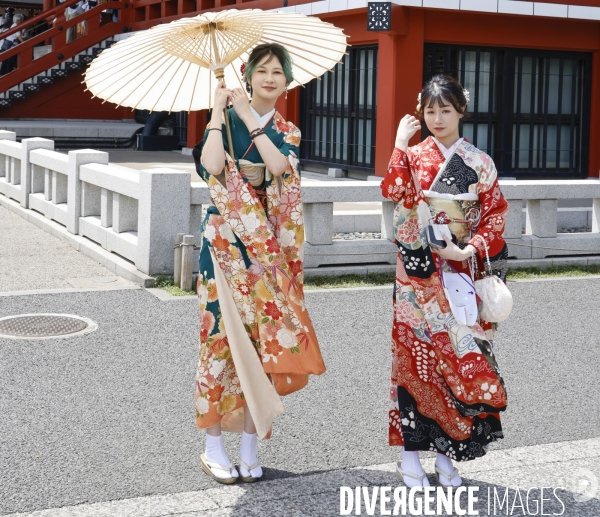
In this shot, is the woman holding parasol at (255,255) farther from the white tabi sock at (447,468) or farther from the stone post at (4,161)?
the stone post at (4,161)

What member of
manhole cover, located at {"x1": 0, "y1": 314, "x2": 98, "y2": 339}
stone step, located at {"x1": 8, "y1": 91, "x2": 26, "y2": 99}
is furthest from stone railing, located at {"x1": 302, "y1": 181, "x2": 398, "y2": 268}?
stone step, located at {"x1": 8, "y1": 91, "x2": 26, "y2": 99}

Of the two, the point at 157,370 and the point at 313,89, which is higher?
the point at 313,89

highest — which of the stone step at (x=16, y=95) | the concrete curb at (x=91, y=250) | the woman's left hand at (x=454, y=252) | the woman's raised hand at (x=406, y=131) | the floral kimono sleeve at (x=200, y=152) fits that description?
the stone step at (x=16, y=95)

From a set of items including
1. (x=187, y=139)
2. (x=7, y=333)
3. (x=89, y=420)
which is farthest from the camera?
(x=187, y=139)

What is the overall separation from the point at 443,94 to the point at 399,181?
1.36 ft

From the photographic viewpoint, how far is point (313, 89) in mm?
18578

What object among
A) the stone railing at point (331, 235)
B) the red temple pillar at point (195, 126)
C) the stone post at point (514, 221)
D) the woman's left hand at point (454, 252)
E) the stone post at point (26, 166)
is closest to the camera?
the woman's left hand at point (454, 252)

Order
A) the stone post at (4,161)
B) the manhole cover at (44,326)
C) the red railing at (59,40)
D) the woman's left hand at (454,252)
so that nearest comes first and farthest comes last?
the woman's left hand at (454,252)
the manhole cover at (44,326)
the stone post at (4,161)
the red railing at (59,40)

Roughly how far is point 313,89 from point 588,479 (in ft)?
48.7

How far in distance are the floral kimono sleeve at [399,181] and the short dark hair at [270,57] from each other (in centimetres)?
59

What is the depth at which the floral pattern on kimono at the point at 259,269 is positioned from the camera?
Answer: 4.13m

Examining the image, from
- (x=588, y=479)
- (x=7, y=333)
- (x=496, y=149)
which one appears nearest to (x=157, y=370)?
(x=7, y=333)

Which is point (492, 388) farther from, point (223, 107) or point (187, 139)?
point (187, 139)

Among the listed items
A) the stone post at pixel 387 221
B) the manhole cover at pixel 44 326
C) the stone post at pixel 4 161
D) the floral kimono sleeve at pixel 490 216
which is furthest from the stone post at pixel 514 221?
the stone post at pixel 4 161
